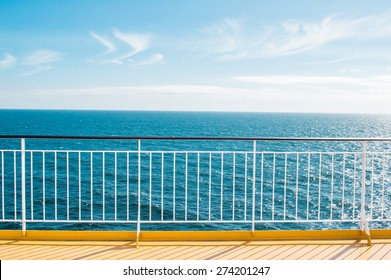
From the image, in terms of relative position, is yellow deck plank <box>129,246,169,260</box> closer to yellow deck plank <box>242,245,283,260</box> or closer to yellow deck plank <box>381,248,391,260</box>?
yellow deck plank <box>242,245,283,260</box>

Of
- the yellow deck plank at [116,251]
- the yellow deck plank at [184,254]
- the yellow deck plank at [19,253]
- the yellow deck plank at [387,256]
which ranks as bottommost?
the yellow deck plank at [387,256]

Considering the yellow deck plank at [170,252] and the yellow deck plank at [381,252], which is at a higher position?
the yellow deck plank at [170,252]

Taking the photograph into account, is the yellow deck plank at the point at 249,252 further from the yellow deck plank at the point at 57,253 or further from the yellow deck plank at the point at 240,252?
the yellow deck plank at the point at 57,253

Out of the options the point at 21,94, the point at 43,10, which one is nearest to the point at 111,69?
the point at 21,94

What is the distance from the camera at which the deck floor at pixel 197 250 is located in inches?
123

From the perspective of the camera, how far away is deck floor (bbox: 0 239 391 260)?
3117 millimetres

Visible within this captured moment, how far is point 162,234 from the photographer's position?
3.50m

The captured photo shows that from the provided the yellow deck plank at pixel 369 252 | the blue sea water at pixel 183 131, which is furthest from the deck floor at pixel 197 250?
the blue sea water at pixel 183 131

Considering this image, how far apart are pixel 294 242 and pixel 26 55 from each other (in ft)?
228

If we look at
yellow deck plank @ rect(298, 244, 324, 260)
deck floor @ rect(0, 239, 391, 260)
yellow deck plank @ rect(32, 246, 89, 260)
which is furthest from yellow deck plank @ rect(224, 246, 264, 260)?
yellow deck plank @ rect(32, 246, 89, 260)

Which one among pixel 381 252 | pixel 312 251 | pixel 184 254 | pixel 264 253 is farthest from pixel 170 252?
pixel 381 252

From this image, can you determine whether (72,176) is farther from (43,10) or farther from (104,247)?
(104,247)

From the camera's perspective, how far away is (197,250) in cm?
328
